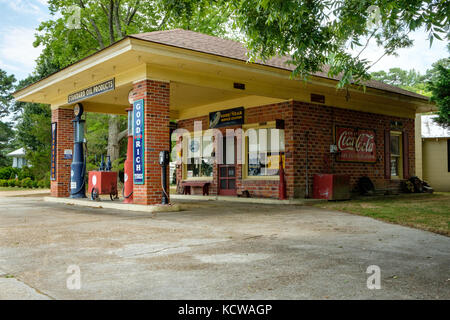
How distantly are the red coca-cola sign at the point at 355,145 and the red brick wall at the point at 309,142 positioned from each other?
0.22 metres

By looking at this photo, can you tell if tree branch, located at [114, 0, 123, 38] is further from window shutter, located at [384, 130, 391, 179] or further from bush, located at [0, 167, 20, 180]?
window shutter, located at [384, 130, 391, 179]

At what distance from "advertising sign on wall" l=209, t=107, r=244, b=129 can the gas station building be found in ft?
0.12

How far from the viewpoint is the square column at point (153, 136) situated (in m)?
9.83

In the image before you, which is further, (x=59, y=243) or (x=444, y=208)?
(x=444, y=208)

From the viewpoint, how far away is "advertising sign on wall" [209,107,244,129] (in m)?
14.3

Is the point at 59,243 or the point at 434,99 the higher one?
the point at 434,99

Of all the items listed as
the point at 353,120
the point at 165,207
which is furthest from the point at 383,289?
the point at 353,120

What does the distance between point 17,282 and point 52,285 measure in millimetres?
334

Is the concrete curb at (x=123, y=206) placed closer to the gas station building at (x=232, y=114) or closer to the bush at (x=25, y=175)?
the gas station building at (x=232, y=114)

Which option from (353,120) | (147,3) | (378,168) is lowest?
(378,168)

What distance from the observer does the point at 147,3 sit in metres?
26.3

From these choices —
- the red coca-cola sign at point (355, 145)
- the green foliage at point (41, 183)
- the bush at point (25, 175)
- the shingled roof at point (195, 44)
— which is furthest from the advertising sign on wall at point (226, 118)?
the bush at point (25, 175)
